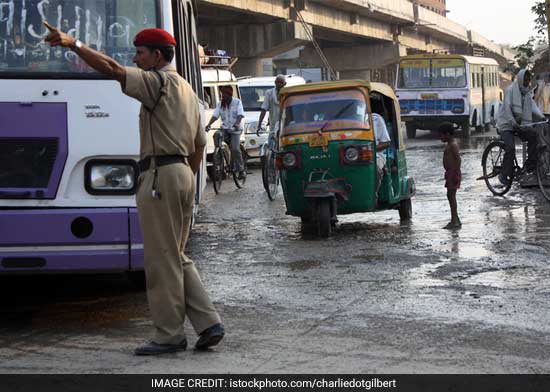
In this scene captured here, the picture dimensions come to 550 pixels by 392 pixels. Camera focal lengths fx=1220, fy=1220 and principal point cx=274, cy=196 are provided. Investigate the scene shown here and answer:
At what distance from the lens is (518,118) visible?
16.3 m

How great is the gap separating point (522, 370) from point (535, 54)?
30713 mm

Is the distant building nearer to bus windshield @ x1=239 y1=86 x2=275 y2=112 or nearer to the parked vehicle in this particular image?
the parked vehicle

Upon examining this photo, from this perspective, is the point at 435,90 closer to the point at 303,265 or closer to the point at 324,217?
the point at 324,217

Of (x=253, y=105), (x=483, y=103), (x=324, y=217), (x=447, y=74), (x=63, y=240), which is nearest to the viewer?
(x=63, y=240)

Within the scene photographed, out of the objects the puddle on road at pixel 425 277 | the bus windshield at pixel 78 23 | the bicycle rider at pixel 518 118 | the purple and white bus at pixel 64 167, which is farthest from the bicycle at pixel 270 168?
the purple and white bus at pixel 64 167

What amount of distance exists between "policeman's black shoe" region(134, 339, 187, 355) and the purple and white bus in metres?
1.15

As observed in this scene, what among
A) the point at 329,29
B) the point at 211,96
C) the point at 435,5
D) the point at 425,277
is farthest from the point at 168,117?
the point at 435,5

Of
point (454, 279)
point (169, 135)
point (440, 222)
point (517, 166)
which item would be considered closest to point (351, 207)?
point (440, 222)

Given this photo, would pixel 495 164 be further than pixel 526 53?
No

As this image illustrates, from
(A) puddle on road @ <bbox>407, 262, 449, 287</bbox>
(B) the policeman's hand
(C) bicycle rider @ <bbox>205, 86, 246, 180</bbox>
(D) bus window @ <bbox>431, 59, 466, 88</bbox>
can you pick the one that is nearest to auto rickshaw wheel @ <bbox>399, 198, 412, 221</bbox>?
(A) puddle on road @ <bbox>407, 262, 449, 287</bbox>

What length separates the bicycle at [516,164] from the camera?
52.2 feet

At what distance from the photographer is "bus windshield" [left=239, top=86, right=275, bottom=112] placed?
2766 cm

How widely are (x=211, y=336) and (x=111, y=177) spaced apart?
1.60 metres
